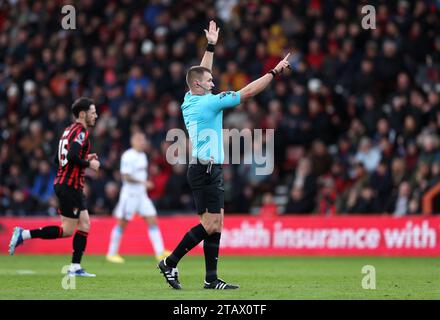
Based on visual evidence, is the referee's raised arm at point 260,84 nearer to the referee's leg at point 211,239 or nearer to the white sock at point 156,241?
the referee's leg at point 211,239

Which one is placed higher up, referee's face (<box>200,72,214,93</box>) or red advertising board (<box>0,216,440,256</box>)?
referee's face (<box>200,72,214,93</box>)

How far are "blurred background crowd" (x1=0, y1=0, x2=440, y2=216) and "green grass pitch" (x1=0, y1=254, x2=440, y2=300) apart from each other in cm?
308

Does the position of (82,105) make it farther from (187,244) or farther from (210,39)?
(187,244)

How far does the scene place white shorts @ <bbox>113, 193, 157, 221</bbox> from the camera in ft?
62.1

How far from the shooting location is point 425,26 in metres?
22.0

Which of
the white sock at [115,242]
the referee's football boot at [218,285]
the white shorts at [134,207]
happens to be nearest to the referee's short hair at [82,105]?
the referee's football boot at [218,285]

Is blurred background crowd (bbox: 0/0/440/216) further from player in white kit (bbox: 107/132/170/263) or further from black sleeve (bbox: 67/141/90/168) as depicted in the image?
black sleeve (bbox: 67/141/90/168)

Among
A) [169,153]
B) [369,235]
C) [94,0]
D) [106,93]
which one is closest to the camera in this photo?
[369,235]

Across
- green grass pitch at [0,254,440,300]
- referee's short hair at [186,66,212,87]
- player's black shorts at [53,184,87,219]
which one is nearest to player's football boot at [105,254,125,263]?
green grass pitch at [0,254,440,300]

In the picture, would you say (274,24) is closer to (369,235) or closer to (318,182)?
(318,182)
